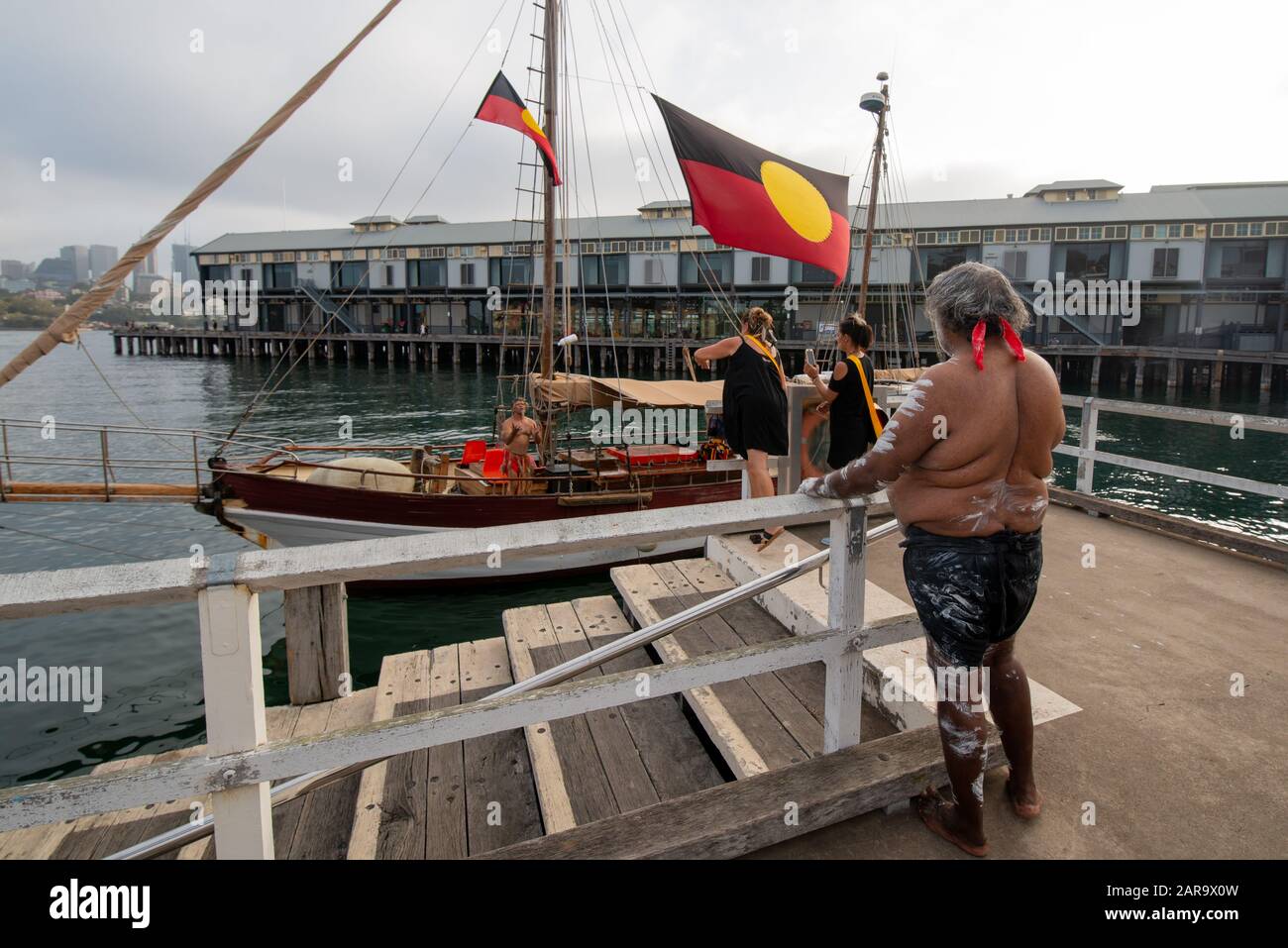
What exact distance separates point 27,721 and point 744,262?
52.9 m

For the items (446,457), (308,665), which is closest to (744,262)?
(446,457)

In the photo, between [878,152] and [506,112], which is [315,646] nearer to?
[506,112]

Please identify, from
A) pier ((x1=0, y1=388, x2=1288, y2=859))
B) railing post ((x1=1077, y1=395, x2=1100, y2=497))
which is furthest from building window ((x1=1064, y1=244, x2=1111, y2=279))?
pier ((x1=0, y1=388, x2=1288, y2=859))

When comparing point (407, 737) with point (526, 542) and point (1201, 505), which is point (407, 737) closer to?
point (526, 542)

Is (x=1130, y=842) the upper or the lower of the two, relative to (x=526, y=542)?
lower

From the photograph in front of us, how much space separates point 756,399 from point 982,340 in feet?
11.4

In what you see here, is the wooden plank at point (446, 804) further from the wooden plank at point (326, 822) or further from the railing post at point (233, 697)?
the railing post at point (233, 697)

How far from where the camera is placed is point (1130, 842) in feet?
8.84

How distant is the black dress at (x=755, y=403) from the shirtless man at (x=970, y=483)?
10.7 ft

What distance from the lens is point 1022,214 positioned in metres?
53.9

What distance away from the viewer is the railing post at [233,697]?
181cm

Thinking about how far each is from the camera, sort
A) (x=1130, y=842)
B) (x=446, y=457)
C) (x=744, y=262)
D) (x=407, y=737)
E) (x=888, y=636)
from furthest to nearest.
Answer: (x=744, y=262), (x=446, y=457), (x=888, y=636), (x=1130, y=842), (x=407, y=737)

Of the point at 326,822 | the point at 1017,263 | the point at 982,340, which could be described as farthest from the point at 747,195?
the point at 1017,263

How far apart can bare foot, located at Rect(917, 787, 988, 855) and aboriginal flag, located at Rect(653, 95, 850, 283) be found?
165 inches
